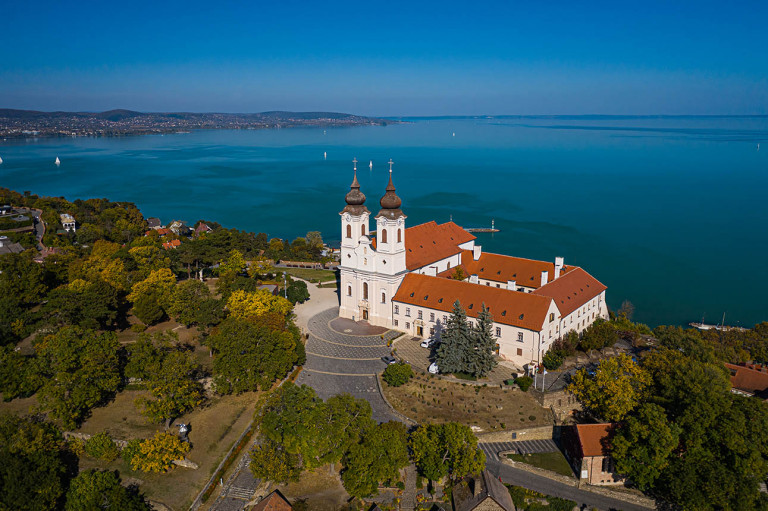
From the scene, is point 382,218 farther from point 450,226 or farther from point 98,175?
point 98,175

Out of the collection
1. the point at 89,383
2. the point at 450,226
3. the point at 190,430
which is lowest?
the point at 190,430

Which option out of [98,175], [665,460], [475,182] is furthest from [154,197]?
[665,460]

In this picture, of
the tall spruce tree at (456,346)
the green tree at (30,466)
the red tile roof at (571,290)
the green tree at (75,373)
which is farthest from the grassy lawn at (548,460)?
the green tree at (75,373)

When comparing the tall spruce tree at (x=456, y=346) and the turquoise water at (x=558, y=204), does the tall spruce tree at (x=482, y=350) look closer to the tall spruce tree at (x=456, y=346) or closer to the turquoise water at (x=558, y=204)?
the tall spruce tree at (x=456, y=346)

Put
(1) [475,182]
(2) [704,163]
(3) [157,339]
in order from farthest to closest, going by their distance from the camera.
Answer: (2) [704,163] < (1) [475,182] < (3) [157,339]

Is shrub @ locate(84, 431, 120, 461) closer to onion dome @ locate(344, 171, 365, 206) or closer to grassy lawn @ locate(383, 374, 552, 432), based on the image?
grassy lawn @ locate(383, 374, 552, 432)

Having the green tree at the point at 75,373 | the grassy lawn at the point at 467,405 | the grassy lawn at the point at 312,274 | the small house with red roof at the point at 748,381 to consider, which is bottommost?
the grassy lawn at the point at 467,405

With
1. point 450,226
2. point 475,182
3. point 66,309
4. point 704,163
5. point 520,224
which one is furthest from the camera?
point 704,163
